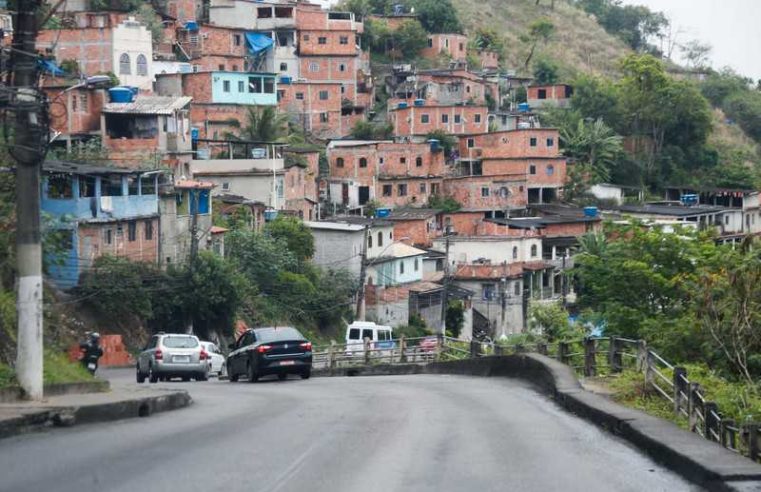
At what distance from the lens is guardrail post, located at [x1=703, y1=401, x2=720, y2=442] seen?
1465 centimetres

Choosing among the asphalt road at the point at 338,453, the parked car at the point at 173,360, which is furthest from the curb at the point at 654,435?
the parked car at the point at 173,360

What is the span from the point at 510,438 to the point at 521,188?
258ft

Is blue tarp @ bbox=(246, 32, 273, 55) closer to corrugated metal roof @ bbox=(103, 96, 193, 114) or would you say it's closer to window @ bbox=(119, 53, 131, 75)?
window @ bbox=(119, 53, 131, 75)

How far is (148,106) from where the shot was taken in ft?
215

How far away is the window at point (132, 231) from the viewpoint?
56.5 meters

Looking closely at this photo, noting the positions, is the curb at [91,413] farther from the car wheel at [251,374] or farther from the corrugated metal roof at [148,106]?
the corrugated metal roof at [148,106]

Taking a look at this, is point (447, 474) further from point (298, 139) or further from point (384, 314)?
point (298, 139)

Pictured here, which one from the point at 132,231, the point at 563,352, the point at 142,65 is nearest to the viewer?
the point at 563,352

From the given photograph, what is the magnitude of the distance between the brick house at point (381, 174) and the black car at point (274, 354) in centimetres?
5472

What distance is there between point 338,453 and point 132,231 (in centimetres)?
4353

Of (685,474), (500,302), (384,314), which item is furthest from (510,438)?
(500,302)

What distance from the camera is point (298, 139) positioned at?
300 feet

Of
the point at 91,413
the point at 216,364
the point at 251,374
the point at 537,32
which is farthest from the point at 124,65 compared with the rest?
the point at 537,32

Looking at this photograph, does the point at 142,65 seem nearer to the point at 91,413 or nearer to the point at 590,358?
the point at 590,358
